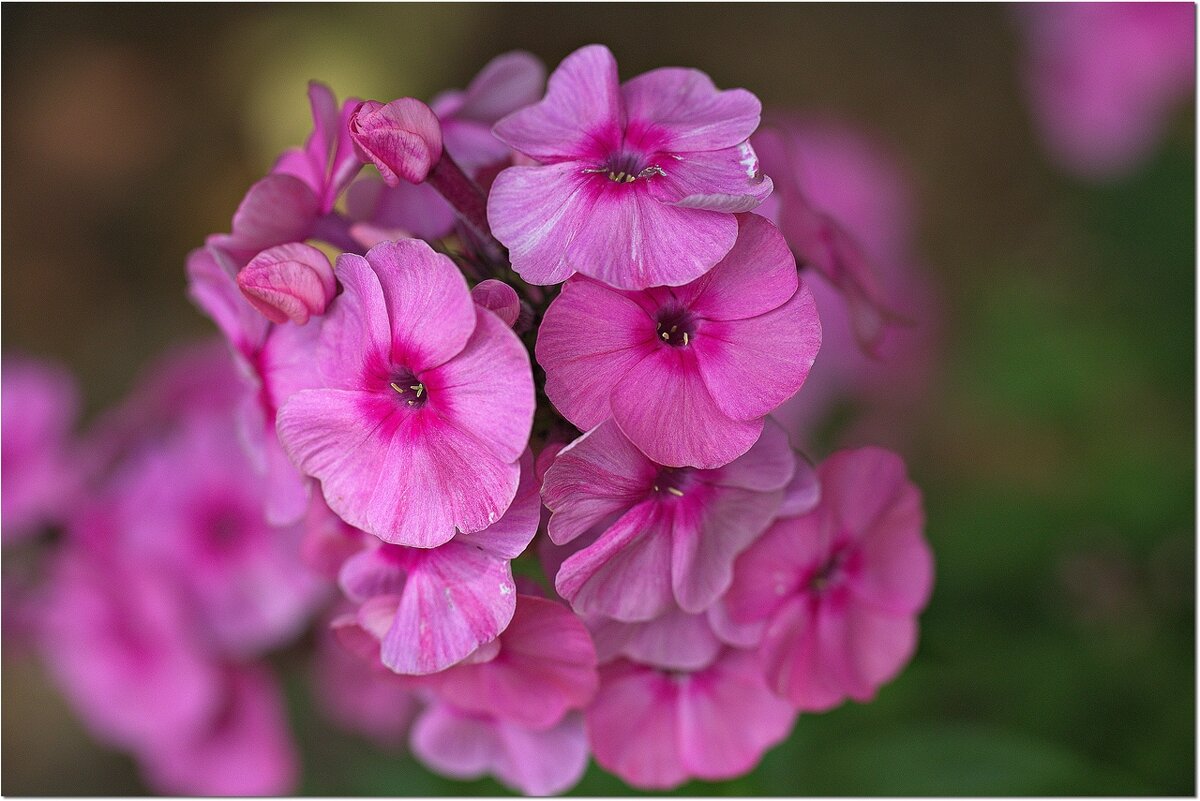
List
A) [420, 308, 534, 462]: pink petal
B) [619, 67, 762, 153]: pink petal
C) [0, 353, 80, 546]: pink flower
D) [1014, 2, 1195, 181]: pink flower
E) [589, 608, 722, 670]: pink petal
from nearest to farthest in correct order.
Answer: [420, 308, 534, 462]: pink petal
[619, 67, 762, 153]: pink petal
[589, 608, 722, 670]: pink petal
[0, 353, 80, 546]: pink flower
[1014, 2, 1195, 181]: pink flower

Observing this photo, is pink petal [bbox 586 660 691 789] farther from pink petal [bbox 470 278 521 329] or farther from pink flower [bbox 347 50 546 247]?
pink flower [bbox 347 50 546 247]

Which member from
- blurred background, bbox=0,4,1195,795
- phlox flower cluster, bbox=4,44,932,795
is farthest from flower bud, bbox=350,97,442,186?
blurred background, bbox=0,4,1195,795

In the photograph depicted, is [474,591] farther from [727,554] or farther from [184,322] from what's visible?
[184,322]

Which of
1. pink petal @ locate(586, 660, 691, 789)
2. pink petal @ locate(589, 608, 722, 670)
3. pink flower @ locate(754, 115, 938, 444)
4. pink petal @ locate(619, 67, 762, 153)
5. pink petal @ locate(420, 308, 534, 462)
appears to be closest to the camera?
pink petal @ locate(420, 308, 534, 462)

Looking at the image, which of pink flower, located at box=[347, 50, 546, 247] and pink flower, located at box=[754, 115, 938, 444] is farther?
pink flower, located at box=[754, 115, 938, 444]

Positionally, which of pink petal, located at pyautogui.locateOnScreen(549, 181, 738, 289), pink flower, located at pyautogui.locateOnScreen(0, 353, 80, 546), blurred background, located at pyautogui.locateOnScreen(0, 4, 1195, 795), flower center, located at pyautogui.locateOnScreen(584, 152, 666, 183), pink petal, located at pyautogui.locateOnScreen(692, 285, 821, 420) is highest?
flower center, located at pyautogui.locateOnScreen(584, 152, 666, 183)

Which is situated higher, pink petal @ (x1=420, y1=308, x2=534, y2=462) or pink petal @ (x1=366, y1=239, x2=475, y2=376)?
pink petal @ (x1=366, y1=239, x2=475, y2=376)

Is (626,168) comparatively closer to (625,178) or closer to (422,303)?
(625,178)
